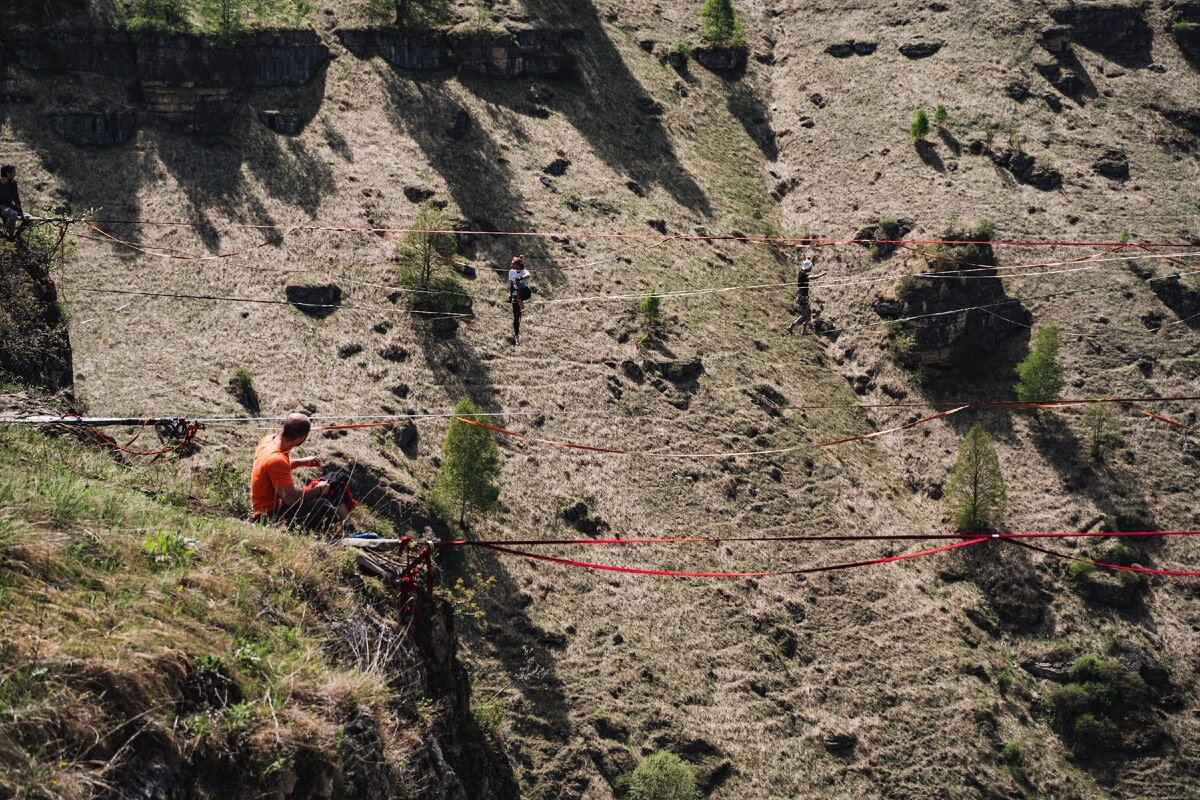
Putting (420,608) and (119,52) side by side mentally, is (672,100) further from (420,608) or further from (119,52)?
(420,608)

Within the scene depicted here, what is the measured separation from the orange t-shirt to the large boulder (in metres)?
66.0

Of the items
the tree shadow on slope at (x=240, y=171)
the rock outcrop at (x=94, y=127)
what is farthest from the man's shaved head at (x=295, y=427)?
the rock outcrop at (x=94, y=127)

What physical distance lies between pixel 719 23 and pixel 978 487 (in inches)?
1481

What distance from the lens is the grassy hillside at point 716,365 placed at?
1417 inches

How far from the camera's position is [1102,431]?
46.9 m

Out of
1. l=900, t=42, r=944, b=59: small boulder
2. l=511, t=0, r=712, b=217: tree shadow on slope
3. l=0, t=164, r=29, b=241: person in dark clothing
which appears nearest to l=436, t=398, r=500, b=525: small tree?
A: l=0, t=164, r=29, b=241: person in dark clothing

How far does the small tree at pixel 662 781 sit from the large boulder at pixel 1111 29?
5268 centimetres

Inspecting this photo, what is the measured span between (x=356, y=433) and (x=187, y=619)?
97.9 ft

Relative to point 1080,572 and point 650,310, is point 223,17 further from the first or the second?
point 1080,572

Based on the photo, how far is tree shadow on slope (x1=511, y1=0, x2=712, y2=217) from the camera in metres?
58.2

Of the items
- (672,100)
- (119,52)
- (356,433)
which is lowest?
(356,433)

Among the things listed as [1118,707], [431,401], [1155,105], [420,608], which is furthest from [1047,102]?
[420,608]

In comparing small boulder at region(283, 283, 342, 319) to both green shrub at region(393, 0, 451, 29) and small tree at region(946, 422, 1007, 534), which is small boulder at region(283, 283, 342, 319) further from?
small tree at region(946, 422, 1007, 534)

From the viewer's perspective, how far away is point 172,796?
7539 mm
